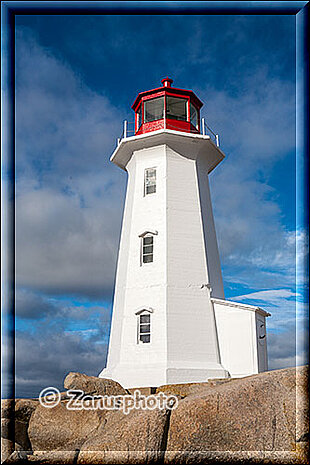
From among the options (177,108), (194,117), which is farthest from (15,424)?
(194,117)

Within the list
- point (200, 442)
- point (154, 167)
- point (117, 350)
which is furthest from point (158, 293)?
point (200, 442)

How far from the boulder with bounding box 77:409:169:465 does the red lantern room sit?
36.5 ft

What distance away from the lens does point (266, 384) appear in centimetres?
957

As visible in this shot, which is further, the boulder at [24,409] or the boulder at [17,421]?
the boulder at [24,409]

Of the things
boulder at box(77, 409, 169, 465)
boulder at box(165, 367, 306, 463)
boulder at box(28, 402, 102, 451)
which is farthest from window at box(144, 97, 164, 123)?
boulder at box(77, 409, 169, 465)

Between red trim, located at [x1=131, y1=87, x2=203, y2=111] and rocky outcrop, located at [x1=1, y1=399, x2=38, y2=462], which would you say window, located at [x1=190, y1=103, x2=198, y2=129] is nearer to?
red trim, located at [x1=131, y1=87, x2=203, y2=111]

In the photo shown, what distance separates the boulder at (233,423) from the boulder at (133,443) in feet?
0.67

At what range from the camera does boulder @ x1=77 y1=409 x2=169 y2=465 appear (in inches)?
335

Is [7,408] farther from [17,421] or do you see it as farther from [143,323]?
[143,323]

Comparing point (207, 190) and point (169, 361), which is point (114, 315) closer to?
point (169, 361)

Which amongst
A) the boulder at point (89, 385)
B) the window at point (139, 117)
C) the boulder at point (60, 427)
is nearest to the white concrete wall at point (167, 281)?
the window at point (139, 117)

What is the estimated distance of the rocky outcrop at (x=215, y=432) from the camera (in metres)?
8.55

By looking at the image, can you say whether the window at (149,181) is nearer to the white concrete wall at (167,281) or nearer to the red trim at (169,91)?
the white concrete wall at (167,281)

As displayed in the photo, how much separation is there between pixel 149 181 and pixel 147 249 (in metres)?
2.50
